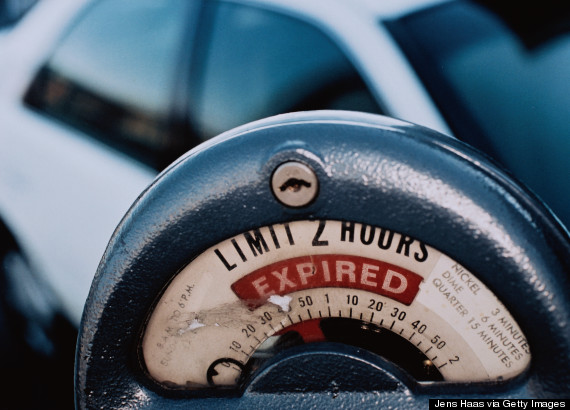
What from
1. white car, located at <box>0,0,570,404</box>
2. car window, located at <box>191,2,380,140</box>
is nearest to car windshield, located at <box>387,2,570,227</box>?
white car, located at <box>0,0,570,404</box>

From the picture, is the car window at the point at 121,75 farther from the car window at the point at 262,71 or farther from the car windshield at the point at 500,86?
the car windshield at the point at 500,86

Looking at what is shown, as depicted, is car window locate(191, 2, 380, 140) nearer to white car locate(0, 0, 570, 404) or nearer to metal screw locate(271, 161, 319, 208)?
white car locate(0, 0, 570, 404)

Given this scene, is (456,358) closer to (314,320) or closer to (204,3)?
(314,320)

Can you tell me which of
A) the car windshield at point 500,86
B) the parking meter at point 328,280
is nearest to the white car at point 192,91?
the car windshield at point 500,86

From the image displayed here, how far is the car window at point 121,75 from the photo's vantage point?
80.7 inches

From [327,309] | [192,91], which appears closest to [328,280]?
[327,309]

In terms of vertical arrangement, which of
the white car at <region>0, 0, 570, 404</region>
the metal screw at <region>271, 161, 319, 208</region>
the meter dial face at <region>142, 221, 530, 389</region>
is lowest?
the meter dial face at <region>142, 221, 530, 389</region>

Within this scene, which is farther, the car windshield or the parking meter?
the car windshield

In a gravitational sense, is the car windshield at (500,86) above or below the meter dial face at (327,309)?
above

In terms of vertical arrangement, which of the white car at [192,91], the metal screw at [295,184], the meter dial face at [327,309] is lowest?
the meter dial face at [327,309]

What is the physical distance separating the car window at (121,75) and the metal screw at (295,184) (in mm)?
1182

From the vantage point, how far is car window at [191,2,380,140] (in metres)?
1.85

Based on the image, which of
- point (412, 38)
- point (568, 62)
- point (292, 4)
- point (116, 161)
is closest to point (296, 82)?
point (292, 4)

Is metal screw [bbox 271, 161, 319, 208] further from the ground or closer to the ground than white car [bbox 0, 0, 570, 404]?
closer to the ground
